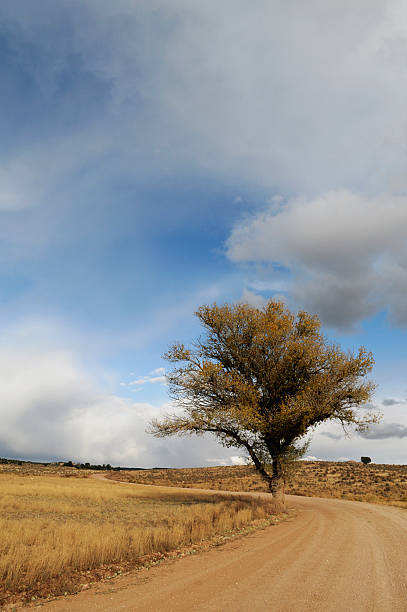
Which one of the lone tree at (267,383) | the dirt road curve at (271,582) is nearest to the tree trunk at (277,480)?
the lone tree at (267,383)

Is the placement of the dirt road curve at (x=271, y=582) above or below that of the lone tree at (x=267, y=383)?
below

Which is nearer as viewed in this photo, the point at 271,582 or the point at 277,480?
the point at 271,582

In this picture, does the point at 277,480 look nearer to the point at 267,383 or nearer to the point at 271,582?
the point at 267,383

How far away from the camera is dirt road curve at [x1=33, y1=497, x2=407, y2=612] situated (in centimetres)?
634

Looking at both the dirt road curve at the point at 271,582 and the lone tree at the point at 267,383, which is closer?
the dirt road curve at the point at 271,582

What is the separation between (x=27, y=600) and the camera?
283 inches

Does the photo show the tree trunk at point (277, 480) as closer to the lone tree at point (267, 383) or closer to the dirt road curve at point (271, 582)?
the lone tree at point (267, 383)

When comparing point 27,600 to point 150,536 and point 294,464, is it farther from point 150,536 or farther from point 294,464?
point 294,464

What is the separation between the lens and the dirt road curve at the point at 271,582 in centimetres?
634

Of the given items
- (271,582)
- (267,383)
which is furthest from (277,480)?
(271,582)

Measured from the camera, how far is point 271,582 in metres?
7.51

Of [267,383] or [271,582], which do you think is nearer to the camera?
[271,582]

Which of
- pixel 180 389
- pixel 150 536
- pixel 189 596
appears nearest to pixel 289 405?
pixel 180 389

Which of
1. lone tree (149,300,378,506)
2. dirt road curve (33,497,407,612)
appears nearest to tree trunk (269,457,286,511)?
lone tree (149,300,378,506)
